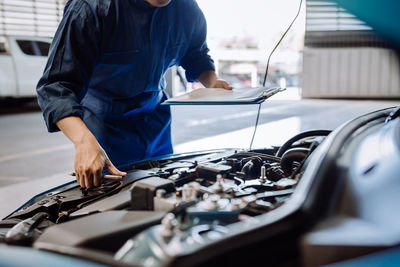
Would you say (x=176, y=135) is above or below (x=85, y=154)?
below

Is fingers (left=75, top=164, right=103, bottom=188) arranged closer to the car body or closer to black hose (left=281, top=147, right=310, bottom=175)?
the car body

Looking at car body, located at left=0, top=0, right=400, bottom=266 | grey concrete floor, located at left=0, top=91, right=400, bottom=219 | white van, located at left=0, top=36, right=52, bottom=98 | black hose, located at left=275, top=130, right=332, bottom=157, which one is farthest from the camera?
white van, located at left=0, top=36, right=52, bottom=98

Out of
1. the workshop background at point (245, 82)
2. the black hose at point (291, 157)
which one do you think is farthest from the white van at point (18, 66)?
the black hose at point (291, 157)

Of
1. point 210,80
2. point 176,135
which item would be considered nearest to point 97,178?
point 210,80

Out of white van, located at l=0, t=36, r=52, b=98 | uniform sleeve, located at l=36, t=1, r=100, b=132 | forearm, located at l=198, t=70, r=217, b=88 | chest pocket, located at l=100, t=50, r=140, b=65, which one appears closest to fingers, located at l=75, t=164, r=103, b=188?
uniform sleeve, located at l=36, t=1, r=100, b=132

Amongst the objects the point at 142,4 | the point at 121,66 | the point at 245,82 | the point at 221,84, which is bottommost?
the point at 245,82

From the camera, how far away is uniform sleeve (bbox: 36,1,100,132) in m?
1.06

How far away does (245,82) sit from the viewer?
10156 mm

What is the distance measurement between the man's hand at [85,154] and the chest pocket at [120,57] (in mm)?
359

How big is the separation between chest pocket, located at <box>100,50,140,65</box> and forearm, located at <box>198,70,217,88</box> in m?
0.39

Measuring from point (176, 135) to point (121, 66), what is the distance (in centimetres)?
328

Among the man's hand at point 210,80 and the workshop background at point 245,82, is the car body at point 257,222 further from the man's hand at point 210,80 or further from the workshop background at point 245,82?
the workshop background at point 245,82

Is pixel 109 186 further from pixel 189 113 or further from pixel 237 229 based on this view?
pixel 189 113

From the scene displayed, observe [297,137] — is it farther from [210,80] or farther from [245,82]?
[245,82]
